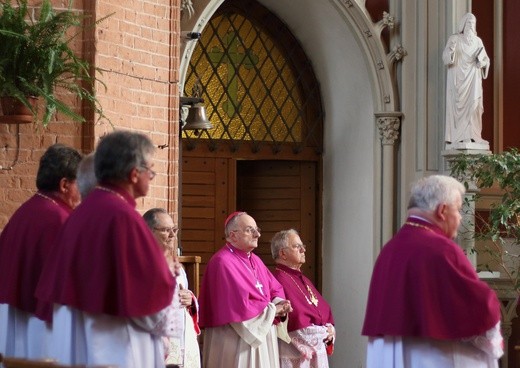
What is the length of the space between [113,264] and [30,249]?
107 cm

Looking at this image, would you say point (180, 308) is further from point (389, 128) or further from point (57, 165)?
point (389, 128)

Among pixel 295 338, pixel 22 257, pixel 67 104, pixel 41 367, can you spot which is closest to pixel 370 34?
pixel 295 338

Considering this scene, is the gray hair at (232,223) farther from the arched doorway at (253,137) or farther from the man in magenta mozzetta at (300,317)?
the arched doorway at (253,137)

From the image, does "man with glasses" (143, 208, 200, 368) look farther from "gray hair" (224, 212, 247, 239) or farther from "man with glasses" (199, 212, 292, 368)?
"gray hair" (224, 212, 247, 239)

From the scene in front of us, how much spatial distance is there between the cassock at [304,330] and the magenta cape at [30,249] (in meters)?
4.01

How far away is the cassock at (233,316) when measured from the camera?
386 inches

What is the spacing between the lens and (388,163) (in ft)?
44.9

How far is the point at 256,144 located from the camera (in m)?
14.3

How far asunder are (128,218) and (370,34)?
8.35 m

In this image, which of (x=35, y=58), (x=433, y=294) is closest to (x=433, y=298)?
(x=433, y=294)

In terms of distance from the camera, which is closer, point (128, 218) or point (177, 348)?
point (128, 218)

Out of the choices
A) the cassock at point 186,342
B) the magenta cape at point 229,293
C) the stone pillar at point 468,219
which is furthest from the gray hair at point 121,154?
the stone pillar at point 468,219

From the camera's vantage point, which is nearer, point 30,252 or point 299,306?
point 30,252

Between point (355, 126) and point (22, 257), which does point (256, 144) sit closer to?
point (355, 126)
